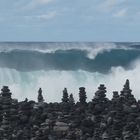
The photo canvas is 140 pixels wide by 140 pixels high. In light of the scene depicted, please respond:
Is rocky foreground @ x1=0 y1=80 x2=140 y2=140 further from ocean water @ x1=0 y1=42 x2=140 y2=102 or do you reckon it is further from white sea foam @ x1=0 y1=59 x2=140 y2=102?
ocean water @ x1=0 y1=42 x2=140 y2=102

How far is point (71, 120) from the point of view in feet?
62.6

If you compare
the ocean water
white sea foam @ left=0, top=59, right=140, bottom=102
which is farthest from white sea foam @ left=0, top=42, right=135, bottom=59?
white sea foam @ left=0, top=59, right=140, bottom=102

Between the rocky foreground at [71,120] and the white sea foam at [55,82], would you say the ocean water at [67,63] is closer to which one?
the white sea foam at [55,82]

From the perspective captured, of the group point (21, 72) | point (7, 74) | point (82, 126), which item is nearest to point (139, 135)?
point (82, 126)

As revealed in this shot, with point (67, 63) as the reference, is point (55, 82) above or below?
below

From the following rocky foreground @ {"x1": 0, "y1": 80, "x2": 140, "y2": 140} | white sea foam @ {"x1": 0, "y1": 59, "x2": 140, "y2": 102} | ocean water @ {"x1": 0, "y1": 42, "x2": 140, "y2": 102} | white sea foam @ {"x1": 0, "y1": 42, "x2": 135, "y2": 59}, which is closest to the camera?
rocky foreground @ {"x1": 0, "y1": 80, "x2": 140, "y2": 140}

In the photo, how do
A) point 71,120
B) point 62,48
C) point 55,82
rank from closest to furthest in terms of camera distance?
point 71,120, point 55,82, point 62,48

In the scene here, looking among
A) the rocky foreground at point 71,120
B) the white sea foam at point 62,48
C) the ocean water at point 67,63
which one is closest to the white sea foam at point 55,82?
the ocean water at point 67,63

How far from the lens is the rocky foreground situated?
1819 cm

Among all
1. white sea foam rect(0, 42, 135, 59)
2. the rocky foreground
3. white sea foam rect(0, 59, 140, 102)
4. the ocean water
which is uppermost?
white sea foam rect(0, 42, 135, 59)

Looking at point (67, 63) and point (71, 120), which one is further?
point (67, 63)

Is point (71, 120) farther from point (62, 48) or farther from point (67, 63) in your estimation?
point (62, 48)

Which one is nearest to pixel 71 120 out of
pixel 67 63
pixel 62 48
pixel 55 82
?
pixel 55 82

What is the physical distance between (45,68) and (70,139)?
52.9 m
